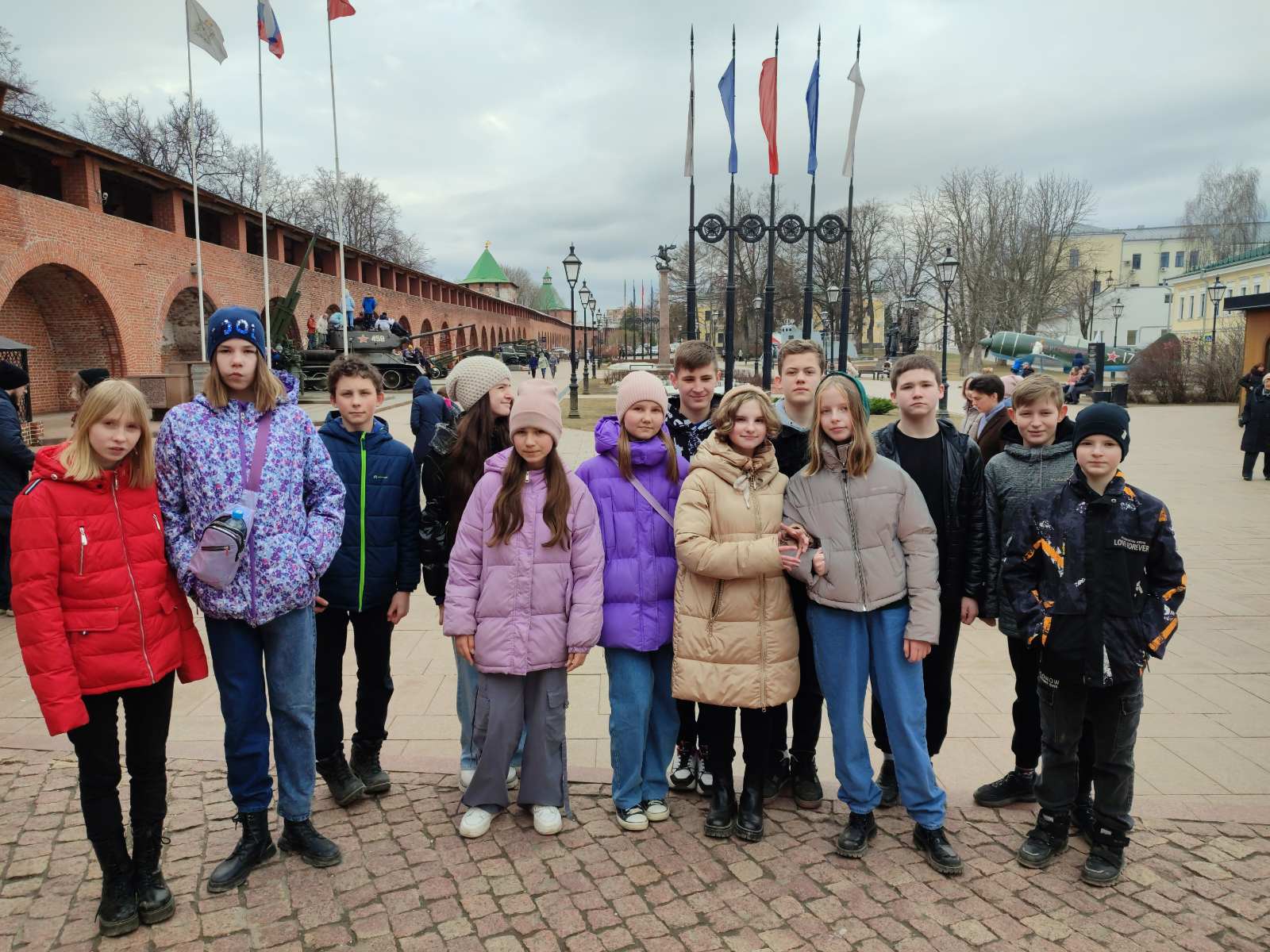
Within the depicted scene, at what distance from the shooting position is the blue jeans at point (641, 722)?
326cm

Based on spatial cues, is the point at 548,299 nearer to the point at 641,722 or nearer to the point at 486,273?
the point at 486,273

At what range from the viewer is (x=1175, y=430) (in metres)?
19.4

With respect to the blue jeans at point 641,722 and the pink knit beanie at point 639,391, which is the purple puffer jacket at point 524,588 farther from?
the pink knit beanie at point 639,391

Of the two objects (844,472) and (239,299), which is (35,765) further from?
(239,299)

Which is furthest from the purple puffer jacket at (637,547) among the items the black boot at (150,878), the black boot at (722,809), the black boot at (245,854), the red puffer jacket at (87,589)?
the black boot at (150,878)

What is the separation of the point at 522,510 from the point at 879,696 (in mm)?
1648

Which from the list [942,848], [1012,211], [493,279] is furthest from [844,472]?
[493,279]

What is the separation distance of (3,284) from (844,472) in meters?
18.9

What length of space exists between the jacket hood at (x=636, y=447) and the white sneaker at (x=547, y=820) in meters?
1.51

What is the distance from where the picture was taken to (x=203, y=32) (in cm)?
1739

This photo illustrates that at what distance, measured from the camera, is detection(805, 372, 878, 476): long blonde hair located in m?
3.01

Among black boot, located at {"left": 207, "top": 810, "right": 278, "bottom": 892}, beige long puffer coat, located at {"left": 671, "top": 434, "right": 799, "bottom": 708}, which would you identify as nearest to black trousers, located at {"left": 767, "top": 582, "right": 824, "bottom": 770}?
beige long puffer coat, located at {"left": 671, "top": 434, "right": 799, "bottom": 708}

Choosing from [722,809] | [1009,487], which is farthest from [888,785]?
[1009,487]

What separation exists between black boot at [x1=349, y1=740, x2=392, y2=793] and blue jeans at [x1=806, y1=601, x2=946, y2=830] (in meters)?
2.04
